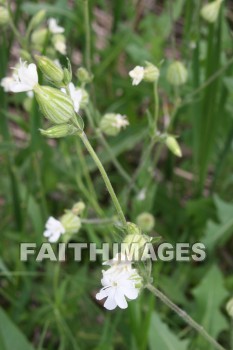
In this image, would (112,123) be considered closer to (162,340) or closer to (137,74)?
(137,74)

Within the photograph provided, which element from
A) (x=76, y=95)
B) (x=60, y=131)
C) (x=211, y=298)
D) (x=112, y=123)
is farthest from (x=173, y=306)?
(x=211, y=298)

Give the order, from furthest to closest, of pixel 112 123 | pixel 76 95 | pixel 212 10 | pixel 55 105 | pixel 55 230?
pixel 212 10
pixel 112 123
pixel 55 230
pixel 76 95
pixel 55 105

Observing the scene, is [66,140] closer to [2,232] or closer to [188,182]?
[2,232]

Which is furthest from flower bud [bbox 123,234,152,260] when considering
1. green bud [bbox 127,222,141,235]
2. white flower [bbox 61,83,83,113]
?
white flower [bbox 61,83,83,113]

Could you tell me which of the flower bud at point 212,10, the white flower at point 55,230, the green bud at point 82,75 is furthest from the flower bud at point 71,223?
the flower bud at point 212,10

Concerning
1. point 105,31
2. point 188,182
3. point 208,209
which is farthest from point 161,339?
point 105,31
